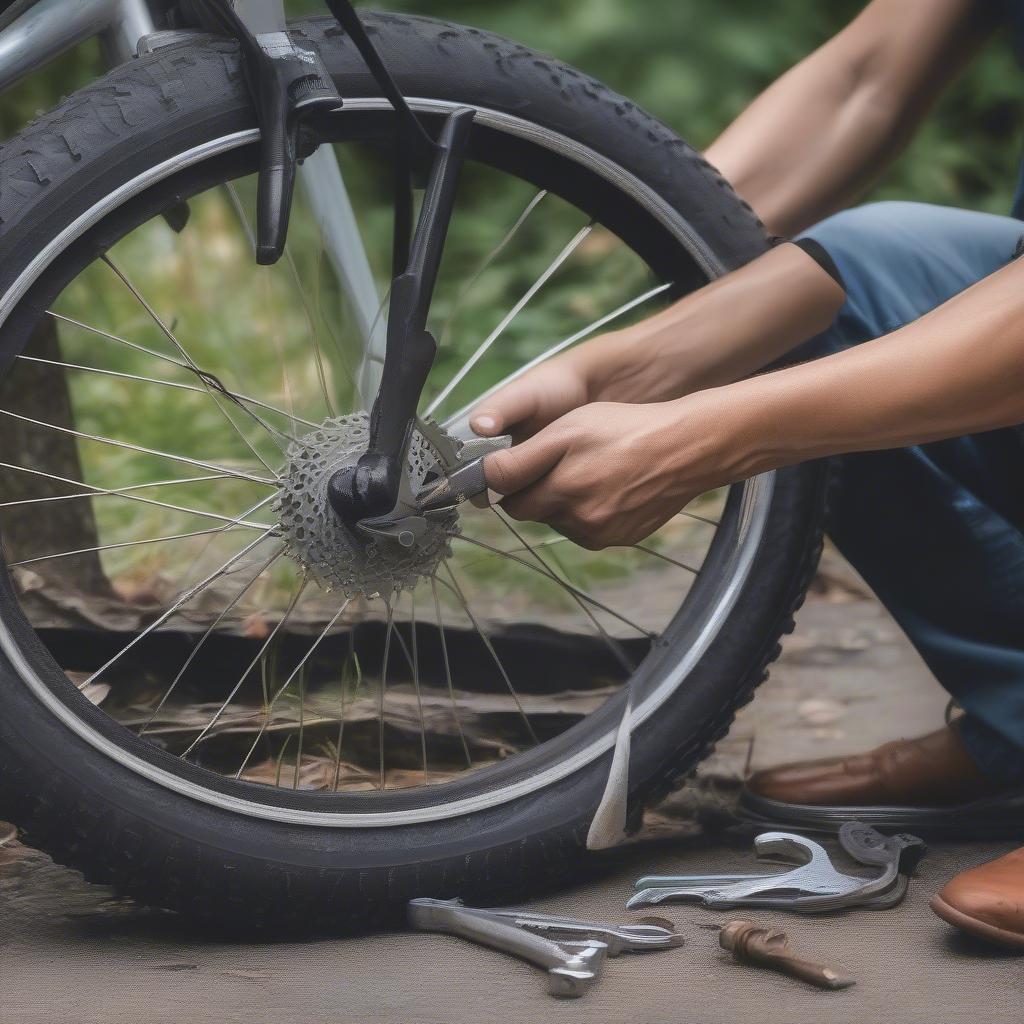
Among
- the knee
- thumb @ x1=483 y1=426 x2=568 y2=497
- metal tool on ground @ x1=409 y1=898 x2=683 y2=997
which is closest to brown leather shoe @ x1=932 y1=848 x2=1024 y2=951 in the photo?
metal tool on ground @ x1=409 y1=898 x2=683 y2=997

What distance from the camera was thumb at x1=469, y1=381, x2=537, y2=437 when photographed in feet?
4.09

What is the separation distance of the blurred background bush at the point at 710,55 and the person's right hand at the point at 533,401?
5.31 ft

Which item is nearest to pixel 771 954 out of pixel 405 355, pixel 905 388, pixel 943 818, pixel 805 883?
pixel 805 883

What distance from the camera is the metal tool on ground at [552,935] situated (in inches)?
44.0

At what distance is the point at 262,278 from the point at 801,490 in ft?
5.81

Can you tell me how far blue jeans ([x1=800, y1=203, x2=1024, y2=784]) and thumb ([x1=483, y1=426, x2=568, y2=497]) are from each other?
0.37 metres

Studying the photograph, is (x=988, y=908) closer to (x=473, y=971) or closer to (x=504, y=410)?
(x=473, y=971)

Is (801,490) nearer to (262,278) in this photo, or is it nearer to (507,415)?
(507,415)

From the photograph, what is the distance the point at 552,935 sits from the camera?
3.99ft

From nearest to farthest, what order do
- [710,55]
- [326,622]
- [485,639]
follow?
[485,639] < [326,622] < [710,55]

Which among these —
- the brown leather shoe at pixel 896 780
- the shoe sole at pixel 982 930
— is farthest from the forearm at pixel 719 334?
the shoe sole at pixel 982 930

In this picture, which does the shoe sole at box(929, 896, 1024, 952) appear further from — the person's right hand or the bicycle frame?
the bicycle frame

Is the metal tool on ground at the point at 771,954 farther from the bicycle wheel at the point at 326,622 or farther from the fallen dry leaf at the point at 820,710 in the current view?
the fallen dry leaf at the point at 820,710

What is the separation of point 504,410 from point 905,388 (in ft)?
1.11
